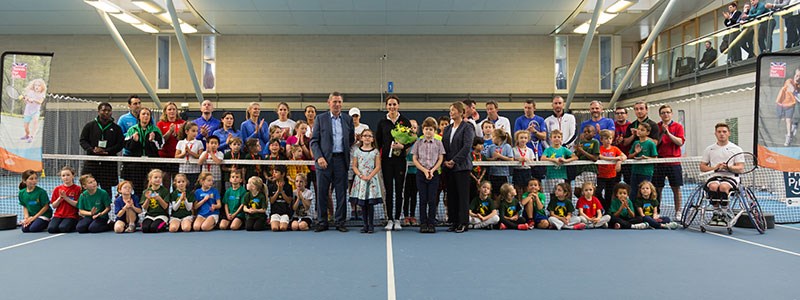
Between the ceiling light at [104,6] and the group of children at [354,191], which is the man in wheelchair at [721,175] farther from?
the ceiling light at [104,6]

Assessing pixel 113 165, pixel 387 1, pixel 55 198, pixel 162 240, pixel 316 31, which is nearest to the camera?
pixel 162 240

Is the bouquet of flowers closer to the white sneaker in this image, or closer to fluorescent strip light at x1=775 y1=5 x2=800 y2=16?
the white sneaker

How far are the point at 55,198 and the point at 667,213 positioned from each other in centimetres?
911

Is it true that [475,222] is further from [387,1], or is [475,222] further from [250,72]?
[250,72]

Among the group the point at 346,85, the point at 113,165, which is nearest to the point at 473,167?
the point at 113,165

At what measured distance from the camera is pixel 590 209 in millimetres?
6785

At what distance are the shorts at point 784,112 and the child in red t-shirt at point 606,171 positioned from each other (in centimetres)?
213

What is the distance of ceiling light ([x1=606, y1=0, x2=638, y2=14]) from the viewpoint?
1418 centimetres

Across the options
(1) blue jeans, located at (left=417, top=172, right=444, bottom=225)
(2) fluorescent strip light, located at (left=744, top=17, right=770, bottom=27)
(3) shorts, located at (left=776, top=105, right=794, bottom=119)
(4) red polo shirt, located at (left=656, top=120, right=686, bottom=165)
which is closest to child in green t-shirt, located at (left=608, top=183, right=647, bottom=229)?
(4) red polo shirt, located at (left=656, top=120, right=686, bottom=165)

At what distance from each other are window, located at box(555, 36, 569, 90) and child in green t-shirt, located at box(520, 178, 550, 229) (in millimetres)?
13940

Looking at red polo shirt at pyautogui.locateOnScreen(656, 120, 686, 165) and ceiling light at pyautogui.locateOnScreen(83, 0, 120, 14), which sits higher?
ceiling light at pyautogui.locateOnScreen(83, 0, 120, 14)

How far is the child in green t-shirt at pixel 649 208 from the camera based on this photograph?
263 inches

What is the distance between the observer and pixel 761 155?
22.2 ft

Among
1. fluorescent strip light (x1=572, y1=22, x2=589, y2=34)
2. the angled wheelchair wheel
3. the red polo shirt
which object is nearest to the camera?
the angled wheelchair wheel
